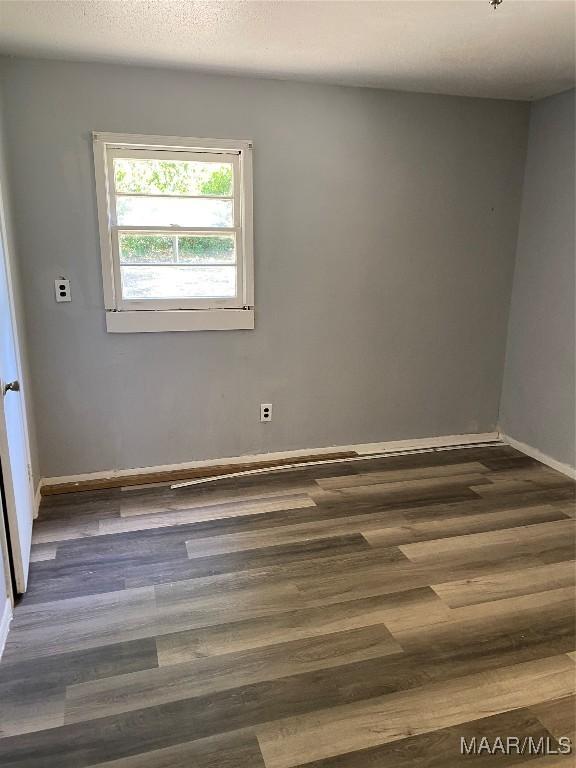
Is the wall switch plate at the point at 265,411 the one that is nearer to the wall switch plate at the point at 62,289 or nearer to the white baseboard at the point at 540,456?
the wall switch plate at the point at 62,289

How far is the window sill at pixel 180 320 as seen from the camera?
3.14m

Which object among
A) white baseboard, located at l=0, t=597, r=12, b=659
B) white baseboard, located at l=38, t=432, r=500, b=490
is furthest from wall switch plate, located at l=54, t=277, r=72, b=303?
white baseboard, located at l=0, t=597, r=12, b=659

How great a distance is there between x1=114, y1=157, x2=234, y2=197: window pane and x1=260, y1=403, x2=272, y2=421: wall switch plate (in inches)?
52.3

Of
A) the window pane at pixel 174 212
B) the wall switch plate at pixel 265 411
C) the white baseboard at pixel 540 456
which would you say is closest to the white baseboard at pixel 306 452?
the white baseboard at pixel 540 456

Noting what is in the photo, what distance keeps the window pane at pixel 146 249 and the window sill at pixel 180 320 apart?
30 centimetres

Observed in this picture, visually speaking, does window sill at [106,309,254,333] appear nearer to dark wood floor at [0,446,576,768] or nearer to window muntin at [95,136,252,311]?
window muntin at [95,136,252,311]

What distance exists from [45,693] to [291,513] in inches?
57.8

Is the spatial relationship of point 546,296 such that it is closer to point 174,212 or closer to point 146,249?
point 174,212

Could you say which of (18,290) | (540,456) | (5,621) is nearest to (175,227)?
(18,290)

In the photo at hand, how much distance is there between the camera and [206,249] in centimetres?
321

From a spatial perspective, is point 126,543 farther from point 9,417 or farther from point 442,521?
point 442,521

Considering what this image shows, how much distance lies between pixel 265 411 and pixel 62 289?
56.4 inches

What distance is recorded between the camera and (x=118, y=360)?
10.5 feet

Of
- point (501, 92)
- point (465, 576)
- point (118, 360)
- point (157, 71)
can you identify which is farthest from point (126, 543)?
point (501, 92)
